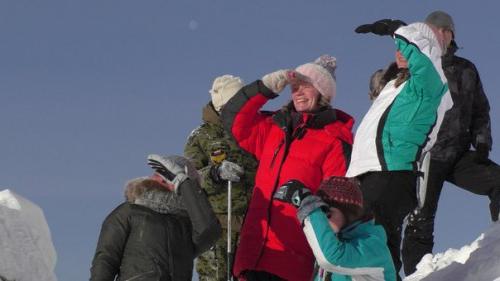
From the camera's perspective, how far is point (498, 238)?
26.9 ft

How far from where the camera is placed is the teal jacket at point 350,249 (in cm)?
549

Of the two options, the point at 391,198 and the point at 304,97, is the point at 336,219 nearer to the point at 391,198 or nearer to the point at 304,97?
the point at 391,198

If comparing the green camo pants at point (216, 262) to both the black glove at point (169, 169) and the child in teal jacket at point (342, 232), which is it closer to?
the black glove at point (169, 169)

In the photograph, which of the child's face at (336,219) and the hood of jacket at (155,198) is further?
the hood of jacket at (155,198)

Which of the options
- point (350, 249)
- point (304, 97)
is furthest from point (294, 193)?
point (304, 97)

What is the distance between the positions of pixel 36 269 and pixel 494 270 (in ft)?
22.1

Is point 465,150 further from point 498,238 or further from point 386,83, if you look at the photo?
point 386,83

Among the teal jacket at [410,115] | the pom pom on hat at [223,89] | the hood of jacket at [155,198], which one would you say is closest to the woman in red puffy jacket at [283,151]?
the teal jacket at [410,115]

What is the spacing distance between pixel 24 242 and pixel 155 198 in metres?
6.16

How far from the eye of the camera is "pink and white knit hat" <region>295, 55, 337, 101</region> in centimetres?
745

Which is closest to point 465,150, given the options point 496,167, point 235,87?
point 496,167

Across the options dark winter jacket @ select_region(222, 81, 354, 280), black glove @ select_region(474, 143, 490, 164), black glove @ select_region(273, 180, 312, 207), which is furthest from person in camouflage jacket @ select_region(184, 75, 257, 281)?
black glove @ select_region(273, 180, 312, 207)

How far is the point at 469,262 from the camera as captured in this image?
7.80 metres

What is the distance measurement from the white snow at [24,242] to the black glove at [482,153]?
5.85m
